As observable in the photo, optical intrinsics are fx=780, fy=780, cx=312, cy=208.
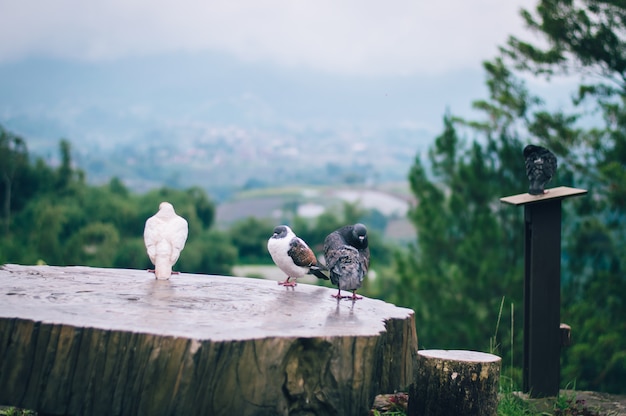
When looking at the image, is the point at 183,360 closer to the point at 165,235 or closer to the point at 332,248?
the point at 332,248

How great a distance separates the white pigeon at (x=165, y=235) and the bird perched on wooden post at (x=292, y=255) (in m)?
0.57

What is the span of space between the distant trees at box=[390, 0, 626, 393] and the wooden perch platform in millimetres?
6161

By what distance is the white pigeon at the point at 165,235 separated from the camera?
4.87m

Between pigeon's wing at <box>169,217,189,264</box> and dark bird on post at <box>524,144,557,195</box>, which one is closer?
pigeon's wing at <box>169,217,189,264</box>

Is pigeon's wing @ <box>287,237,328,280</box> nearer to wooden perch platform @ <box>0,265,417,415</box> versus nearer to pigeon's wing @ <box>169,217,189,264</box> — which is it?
pigeon's wing @ <box>169,217,189,264</box>

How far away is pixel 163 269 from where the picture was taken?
16.8 feet

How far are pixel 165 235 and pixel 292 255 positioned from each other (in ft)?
2.63

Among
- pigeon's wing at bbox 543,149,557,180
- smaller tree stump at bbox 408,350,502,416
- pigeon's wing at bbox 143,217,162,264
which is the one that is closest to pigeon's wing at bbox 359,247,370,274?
smaller tree stump at bbox 408,350,502,416

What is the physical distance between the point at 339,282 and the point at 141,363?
125 centimetres

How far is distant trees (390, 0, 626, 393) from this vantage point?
386 inches

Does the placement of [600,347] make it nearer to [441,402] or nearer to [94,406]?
[441,402]

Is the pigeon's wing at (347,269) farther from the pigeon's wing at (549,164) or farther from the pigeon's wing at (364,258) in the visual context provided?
the pigeon's wing at (549,164)

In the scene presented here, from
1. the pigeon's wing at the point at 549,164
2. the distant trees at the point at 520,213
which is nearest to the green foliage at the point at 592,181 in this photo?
the distant trees at the point at 520,213

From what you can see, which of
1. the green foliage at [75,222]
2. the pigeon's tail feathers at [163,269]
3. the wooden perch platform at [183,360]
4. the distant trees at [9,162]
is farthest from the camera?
the green foliage at [75,222]
